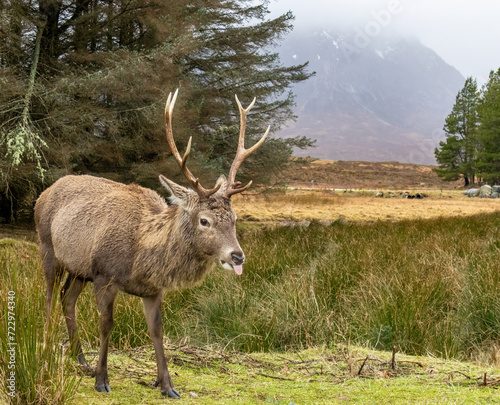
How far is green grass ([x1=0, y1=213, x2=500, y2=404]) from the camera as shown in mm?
3387

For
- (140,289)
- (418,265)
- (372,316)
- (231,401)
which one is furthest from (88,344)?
(418,265)

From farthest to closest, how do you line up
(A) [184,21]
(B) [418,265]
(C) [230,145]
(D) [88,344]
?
(C) [230,145], (A) [184,21], (B) [418,265], (D) [88,344]

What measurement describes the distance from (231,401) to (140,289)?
98cm

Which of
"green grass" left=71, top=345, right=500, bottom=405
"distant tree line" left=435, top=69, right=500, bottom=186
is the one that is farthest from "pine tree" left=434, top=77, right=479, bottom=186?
"green grass" left=71, top=345, right=500, bottom=405

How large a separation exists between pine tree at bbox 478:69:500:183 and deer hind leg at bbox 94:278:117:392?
39.7 m

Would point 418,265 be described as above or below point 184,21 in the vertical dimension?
below

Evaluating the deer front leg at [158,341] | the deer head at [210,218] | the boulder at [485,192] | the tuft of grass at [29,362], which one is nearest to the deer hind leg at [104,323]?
the deer front leg at [158,341]

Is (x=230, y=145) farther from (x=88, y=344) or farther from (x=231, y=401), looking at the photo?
(x=231, y=401)

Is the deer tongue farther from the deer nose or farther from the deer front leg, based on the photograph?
the deer front leg

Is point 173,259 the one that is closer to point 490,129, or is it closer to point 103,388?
point 103,388

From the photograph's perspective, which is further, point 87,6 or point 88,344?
point 87,6

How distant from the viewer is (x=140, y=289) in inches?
140

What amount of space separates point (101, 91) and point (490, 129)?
36.4m

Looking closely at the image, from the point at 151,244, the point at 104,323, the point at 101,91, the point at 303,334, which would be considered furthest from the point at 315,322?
the point at 101,91
